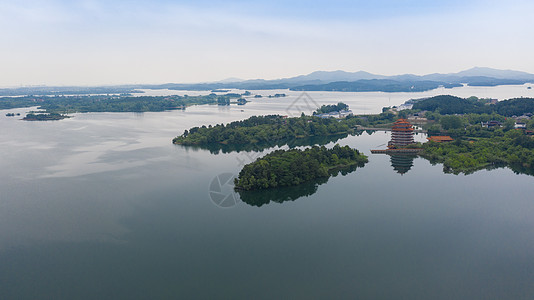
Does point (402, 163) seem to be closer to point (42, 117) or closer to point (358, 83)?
point (42, 117)

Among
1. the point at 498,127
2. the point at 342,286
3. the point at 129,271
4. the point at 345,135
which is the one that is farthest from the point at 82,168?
the point at 498,127

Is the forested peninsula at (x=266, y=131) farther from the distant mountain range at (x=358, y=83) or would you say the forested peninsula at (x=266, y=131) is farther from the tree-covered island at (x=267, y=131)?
the distant mountain range at (x=358, y=83)

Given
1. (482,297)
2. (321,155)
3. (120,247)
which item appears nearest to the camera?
(482,297)

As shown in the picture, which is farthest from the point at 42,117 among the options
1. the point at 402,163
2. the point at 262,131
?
the point at 402,163

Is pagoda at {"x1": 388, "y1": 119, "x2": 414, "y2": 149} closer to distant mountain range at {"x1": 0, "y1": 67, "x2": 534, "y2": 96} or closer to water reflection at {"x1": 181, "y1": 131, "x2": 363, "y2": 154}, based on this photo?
water reflection at {"x1": 181, "y1": 131, "x2": 363, "y2": 154}

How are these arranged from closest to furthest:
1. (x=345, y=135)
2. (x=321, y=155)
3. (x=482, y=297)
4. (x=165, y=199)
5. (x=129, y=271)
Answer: (x=482, y=297), (x=129, y=271), (x=165, y=199), (x=321, y=155), (x=345, y=135)

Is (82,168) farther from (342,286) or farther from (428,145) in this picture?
(428,145)

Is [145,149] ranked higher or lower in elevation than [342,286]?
higher
